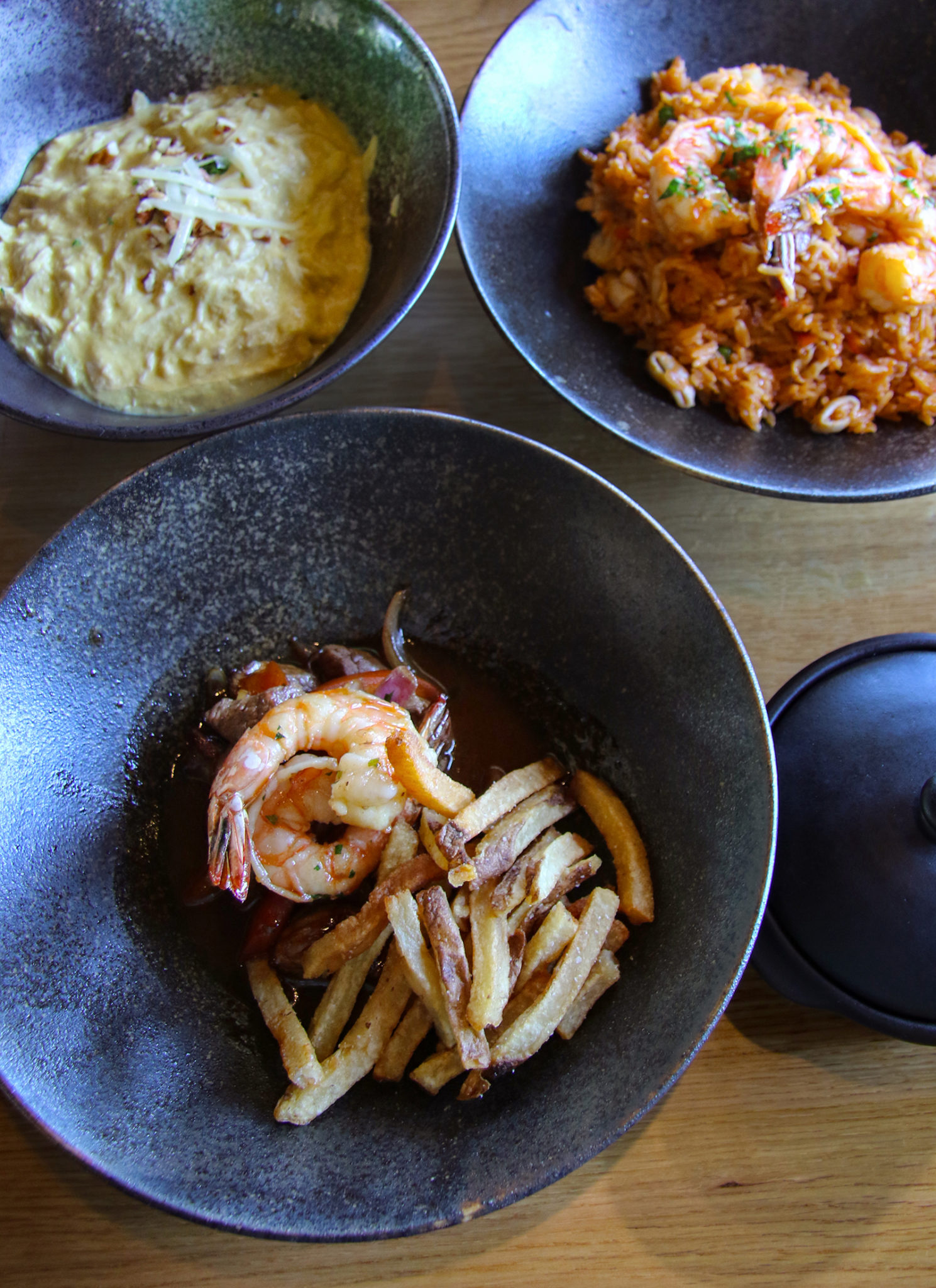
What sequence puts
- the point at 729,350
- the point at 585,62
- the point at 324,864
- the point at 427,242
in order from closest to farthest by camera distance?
the point at 324,864 < the point at 427,242 < the point at 729,350 < the point at 585,62

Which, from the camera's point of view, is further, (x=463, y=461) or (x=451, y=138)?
(x=451, y=138)

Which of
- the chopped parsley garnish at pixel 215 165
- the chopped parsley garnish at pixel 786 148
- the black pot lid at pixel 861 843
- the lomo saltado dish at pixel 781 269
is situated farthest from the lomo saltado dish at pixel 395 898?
the chopped parsley garnish at pixel 786 148

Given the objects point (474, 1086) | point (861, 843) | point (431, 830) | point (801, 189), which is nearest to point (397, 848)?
point (431, 830)

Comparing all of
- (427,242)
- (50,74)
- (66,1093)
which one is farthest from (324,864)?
(50,74)

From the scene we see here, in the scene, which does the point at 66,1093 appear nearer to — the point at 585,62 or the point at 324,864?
the point at 324,864

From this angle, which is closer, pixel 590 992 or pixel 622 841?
pixel 590 992

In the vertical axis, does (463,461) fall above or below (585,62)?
below

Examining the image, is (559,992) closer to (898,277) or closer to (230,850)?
(230,850)

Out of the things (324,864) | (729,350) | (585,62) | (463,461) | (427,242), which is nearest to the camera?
(324,864)
